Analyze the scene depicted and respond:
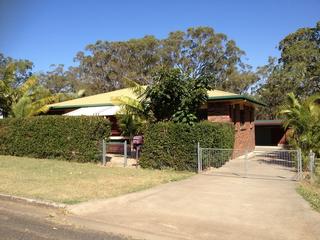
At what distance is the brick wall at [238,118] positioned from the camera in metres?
19.2

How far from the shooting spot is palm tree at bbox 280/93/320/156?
548 inches

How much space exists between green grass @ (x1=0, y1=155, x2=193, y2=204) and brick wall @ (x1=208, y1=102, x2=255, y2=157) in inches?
202

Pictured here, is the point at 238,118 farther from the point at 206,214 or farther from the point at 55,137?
the point at 206,214

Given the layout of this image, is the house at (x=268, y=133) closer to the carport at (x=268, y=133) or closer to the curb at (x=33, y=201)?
the carport at (x=268, y=133)

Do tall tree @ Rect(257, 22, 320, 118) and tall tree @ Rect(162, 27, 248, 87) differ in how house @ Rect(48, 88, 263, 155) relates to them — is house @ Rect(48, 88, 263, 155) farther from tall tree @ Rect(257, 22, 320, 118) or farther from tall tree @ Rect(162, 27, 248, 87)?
tall tree @ Rect(162, 27, 248, 87)

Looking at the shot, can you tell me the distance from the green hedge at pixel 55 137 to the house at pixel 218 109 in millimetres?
1850

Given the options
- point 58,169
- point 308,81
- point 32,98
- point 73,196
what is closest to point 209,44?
point 308,81

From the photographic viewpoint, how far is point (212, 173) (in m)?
13.7

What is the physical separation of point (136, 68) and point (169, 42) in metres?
4.71

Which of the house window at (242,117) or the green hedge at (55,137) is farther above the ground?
the house window at (242,117)

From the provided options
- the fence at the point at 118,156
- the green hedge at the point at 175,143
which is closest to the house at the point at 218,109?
the fence at the point at 118,156

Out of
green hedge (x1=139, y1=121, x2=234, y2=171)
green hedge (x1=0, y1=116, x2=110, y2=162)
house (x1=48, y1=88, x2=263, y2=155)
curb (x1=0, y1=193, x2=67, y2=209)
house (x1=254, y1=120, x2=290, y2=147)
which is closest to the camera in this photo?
curb (x1=0, y1=193, x2=67, y2=209)

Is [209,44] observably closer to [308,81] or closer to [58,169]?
[308,81]

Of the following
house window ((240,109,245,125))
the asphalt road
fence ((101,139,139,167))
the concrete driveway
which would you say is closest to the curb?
the asphalt road
